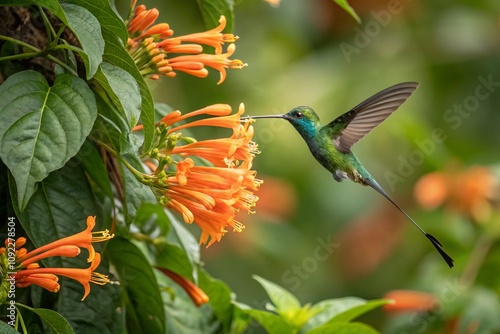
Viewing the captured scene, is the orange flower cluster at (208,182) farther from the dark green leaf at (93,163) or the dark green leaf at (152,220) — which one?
the dark green leaf at (152,220)

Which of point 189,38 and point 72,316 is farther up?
point 189,38

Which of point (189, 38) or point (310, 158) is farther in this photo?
point (310, 158)

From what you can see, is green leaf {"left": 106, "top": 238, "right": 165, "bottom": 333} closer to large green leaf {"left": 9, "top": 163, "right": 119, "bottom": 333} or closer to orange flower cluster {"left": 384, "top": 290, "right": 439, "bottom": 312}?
large green leaf {"left": 9, "top": 163, "right": 119, "bottom": 333}

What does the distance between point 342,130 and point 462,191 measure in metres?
→ 2.10

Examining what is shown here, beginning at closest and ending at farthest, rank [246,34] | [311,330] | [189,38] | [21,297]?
[21,297]
[189,38]
[311,330]
[246,34]

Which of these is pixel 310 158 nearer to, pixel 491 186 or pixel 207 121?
pixel 491 186

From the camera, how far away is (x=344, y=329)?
245cm

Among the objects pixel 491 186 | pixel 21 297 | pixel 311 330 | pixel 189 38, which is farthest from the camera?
pixel 491 186

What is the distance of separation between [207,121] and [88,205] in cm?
33

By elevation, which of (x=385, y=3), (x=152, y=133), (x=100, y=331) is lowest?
(x=100, y=331)

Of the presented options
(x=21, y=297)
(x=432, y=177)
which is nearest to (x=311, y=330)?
(x=21, y=297)

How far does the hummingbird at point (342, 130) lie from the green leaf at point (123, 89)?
0.81 meters

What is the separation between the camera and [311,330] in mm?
2484

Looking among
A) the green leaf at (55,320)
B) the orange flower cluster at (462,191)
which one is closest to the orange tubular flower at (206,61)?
the green leaf at (55,320)
